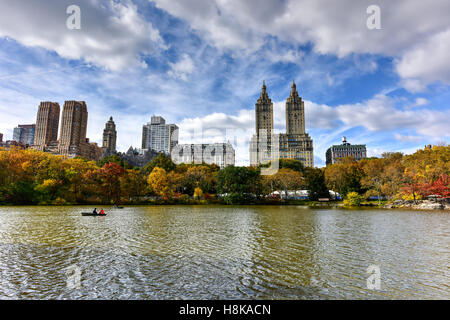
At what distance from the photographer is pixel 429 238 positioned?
1456 centimetres

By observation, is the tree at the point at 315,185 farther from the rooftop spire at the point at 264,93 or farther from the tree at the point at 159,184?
the rooftop spire at the point at 264,93

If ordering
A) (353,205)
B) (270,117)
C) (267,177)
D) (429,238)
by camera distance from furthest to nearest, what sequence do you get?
(270,117) < (267,177) < (353,205) < (429,238)

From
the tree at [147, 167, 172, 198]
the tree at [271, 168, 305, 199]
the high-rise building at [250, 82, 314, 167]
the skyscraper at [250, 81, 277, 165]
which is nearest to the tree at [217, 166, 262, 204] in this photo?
the tree at [271, 168, 305, 199]

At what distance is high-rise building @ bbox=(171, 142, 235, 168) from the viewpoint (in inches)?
6058

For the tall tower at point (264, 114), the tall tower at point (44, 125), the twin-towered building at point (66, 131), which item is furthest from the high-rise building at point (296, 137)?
the tall tower at point (44, 125)

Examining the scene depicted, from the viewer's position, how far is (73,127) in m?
158

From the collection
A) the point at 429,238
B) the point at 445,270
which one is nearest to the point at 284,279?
the point at 445,270

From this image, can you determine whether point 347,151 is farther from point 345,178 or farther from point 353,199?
point 353,199

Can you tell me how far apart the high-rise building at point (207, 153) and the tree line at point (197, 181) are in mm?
92244

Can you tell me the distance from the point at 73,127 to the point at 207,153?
84.8 m

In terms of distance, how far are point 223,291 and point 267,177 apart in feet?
164

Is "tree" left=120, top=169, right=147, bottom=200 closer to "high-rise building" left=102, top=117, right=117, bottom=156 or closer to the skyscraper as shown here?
the skyscraper

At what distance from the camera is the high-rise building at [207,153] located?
154m
